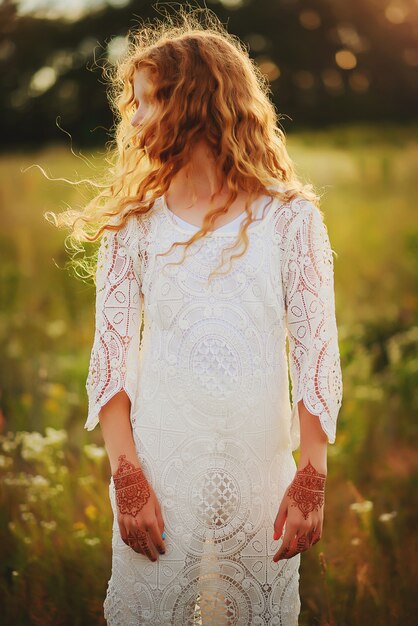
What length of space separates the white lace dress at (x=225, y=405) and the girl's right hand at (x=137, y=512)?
41mm

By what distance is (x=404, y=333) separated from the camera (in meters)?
3.99

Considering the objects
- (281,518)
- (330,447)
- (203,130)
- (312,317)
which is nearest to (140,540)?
(281,518)

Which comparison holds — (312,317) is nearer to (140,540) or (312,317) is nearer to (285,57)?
(140,540)

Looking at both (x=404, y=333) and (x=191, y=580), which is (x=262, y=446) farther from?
(x=404, y=333)

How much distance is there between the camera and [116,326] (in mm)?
2049

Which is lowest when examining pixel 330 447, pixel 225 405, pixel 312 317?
pixel 225 405

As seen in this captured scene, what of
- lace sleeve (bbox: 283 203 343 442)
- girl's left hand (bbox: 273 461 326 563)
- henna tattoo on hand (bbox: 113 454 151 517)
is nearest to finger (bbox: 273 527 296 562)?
girl's left hand (bbox: 273 461 326 563)

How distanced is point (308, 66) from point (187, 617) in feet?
18.6

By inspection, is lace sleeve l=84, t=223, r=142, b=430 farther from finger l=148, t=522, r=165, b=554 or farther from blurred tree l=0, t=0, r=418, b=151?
blurred tree l=0, t=0, r=418, b=151

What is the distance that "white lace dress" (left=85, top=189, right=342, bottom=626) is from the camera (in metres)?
1.96

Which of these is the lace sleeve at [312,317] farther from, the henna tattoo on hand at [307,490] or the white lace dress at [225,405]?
the henna tattoo on hand at [307,490]

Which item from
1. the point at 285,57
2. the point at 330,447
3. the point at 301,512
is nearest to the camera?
the point at 301,512

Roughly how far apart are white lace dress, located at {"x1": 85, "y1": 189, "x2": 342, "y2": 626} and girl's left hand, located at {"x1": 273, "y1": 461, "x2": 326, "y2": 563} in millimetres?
77

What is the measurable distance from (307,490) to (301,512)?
0.06 m
